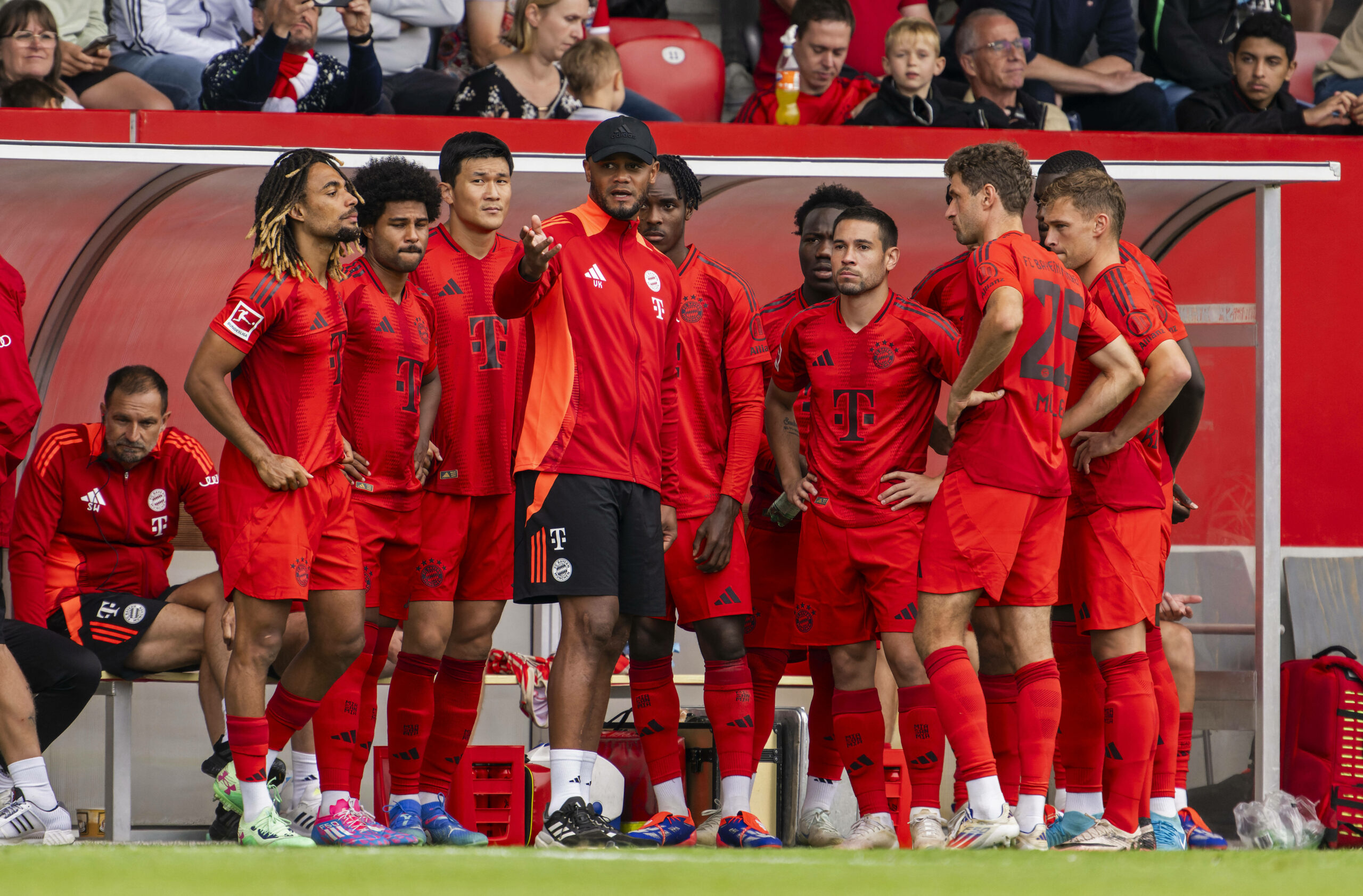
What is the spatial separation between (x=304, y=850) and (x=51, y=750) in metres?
3.37

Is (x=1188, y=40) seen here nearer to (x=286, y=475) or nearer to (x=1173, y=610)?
(x=1173, y=610)

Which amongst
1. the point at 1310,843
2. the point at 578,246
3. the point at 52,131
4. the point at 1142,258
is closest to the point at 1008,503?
the point at 1142,258

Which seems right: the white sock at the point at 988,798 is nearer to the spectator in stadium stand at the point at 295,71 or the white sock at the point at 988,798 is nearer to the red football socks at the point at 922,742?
the red football socks at the point at 922,742

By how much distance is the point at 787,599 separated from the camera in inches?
201

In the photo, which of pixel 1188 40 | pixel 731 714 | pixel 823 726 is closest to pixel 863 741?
→ pixel 823 726

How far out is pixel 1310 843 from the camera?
5.66 meters

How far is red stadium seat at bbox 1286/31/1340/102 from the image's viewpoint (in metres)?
9.43

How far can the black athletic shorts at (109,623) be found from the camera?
5.65 m

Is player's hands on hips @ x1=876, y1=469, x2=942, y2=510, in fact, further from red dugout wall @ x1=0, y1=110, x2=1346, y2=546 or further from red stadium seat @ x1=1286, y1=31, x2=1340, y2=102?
red stadium seat @ x1=1286, y1=31, x2=1340, y2=102

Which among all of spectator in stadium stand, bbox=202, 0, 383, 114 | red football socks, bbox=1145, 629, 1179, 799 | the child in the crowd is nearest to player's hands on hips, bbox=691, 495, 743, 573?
red football socks, bbox=1145, 629, 1179, 799

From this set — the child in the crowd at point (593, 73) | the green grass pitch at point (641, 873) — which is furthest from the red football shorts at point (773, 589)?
the child in the crowd at point (593, 73)

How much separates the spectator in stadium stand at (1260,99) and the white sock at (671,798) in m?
5.03

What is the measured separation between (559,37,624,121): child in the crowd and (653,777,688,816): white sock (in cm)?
362

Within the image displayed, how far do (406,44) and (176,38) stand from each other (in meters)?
1.18
